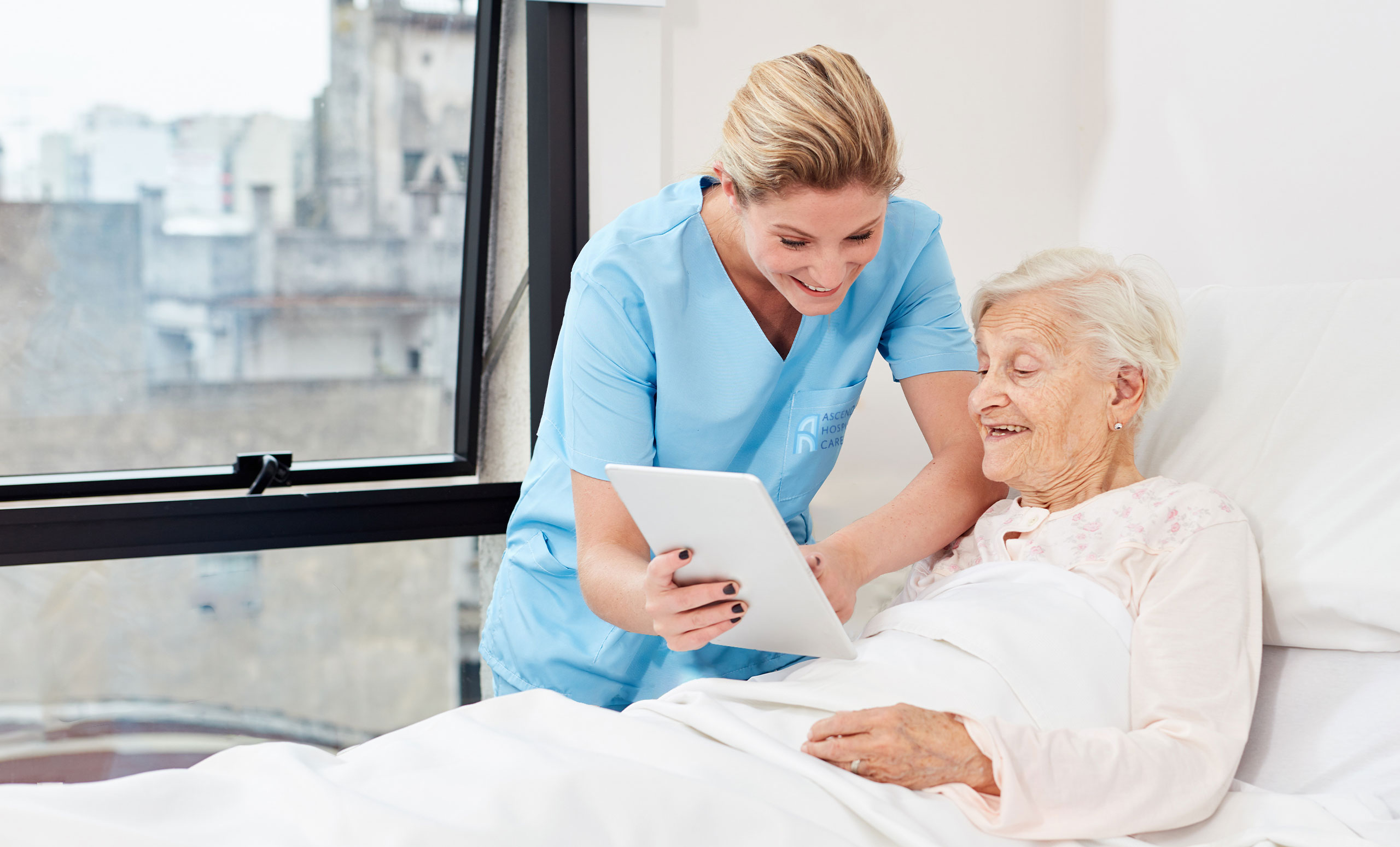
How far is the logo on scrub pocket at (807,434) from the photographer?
1.43 meters

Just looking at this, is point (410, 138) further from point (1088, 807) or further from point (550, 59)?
point (1088, 807)

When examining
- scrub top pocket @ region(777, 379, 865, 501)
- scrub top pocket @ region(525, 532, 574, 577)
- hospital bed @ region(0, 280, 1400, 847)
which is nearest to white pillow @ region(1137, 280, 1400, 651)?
hospital bed @ region(0, 280, 1400, 847)

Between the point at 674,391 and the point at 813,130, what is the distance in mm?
427

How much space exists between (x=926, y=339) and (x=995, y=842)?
76 cm

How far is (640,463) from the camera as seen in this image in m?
1.33

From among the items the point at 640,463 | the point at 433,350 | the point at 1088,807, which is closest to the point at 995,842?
the point at 1088,807

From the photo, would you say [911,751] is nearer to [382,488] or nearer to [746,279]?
[746,279]

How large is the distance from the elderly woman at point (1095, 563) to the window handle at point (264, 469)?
4.68 ft

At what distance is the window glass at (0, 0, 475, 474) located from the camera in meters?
2.04

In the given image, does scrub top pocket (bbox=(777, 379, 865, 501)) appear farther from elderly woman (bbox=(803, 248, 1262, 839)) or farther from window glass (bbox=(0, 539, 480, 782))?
window glass (bbox=(0, 539, 480, 782))

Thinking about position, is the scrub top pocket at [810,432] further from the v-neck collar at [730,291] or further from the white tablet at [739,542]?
the white tablet at [739,542]

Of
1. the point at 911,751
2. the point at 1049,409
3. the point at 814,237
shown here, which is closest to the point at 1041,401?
the point at 1049,409

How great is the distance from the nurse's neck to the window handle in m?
1.28

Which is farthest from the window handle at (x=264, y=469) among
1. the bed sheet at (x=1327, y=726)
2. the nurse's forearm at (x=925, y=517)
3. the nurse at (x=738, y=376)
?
the bed sheet at (x=1327, y=726)
